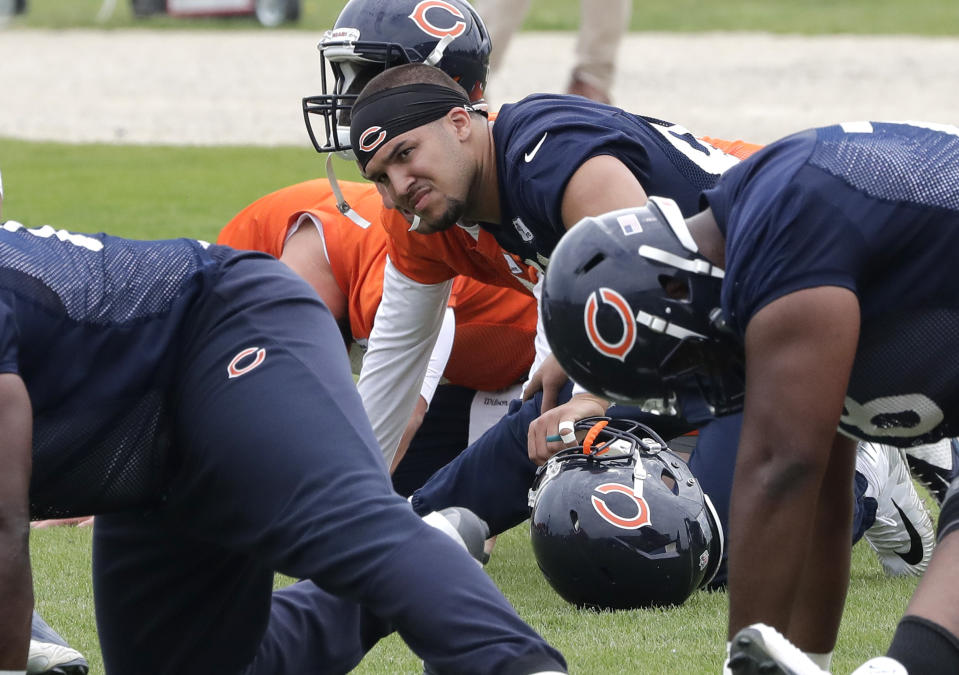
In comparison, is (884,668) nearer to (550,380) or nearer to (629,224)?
(629,224)

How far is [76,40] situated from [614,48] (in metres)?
12.7

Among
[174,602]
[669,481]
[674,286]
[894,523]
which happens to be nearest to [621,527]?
[669,481]

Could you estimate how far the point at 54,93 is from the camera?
52.8 ft

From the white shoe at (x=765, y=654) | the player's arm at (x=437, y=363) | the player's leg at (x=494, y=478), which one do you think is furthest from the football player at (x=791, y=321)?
the player's arm at (x=437, y=363)

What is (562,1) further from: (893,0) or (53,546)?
(53,546)

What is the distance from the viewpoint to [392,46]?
4797 millimetres

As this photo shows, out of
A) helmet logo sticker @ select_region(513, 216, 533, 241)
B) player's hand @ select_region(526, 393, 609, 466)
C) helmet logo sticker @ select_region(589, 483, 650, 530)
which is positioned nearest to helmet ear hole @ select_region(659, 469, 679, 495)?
helmet logo sticker @ select_region(589, 483, 650, 530)

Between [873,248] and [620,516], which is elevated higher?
[873,248]

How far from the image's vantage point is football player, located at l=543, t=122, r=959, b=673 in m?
2.62

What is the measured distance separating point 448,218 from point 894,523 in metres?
1.57

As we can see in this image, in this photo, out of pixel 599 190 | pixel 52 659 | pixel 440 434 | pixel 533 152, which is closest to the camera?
pixel 52 659

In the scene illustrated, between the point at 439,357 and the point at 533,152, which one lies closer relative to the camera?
the point at 533,152

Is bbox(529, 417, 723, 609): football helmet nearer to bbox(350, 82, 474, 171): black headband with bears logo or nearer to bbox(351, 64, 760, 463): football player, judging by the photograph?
bbox(351, 64, 760, 463): football player

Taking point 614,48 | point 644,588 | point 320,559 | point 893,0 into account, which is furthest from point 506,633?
point 893,0
